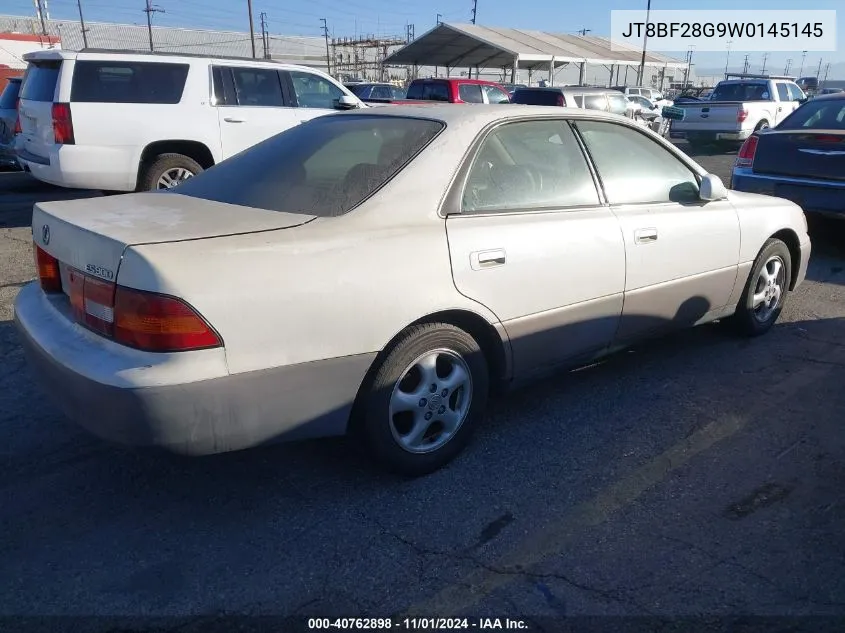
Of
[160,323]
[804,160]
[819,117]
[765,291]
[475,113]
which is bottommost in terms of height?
[765,291]

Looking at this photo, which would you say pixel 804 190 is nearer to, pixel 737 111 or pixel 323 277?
pixel 323 277

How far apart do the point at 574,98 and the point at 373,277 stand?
14.3 meters

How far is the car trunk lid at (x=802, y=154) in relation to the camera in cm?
656

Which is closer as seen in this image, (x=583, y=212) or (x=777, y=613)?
(x=777, y=613)

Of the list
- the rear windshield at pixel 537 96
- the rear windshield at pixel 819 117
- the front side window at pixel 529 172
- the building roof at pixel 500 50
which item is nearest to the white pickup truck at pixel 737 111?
the rear windshield at pixel 537 96

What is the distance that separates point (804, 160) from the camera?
679cm

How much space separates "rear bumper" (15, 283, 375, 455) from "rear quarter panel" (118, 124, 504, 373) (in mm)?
75

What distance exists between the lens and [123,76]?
7730 millimetres

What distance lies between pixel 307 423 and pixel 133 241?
34.7 inches

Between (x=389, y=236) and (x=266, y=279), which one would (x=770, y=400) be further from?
(x=266, y=279)

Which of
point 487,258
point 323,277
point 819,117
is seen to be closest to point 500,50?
point 819,117

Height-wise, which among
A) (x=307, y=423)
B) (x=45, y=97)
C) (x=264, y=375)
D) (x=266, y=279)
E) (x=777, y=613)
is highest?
(x=45, y=97)

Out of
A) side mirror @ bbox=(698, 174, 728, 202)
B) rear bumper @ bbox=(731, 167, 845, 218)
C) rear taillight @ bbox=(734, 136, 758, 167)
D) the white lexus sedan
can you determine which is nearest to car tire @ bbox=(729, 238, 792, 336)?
the white lexus sedan

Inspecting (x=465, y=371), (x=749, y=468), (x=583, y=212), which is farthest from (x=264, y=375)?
(x=749, y=468)
